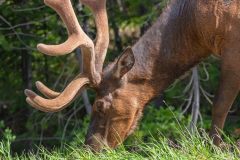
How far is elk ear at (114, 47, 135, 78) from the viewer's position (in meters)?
8.27

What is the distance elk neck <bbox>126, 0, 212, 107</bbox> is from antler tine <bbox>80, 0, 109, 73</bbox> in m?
0.32

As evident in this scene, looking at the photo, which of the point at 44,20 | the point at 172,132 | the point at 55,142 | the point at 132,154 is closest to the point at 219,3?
the point at 132,154

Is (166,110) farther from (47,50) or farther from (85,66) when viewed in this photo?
(47,50)

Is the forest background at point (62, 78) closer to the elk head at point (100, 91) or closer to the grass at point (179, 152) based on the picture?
the elk head at point (100, 91)

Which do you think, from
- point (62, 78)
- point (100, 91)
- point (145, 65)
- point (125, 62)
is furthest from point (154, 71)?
point (62, 78)

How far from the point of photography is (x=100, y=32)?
28.6 ft

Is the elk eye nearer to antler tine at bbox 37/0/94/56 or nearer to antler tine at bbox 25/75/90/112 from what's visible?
antler tine at bbox 25/75/90/112

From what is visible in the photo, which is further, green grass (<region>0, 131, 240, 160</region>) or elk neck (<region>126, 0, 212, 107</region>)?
elk neck (<region>126, 0, 212, 107</region>)

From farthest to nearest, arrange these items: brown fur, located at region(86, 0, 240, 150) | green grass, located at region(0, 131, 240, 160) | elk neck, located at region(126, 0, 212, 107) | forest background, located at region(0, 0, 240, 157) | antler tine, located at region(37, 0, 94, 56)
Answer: forest background, located at region(0, 0, 240, 157) < elk neck, located at region(126, 0, 212, 107) < brown fur, located at region(86, 0, 240, 150) < antler tine, located at region(37, 0, 94, 56) < green grass, located at region(0, 131, 240, 160)

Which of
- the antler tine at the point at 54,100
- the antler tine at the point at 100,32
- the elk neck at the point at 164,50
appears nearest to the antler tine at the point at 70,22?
the antler tine at the point at 100,32

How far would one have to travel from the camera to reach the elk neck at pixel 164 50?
861cm

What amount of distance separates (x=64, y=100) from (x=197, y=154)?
194 centimetres

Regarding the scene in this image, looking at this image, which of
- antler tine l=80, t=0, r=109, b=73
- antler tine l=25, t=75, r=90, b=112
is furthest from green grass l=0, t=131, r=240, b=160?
antler tine l=80, t=0, r=109, b=73

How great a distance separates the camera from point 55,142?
12.0m
